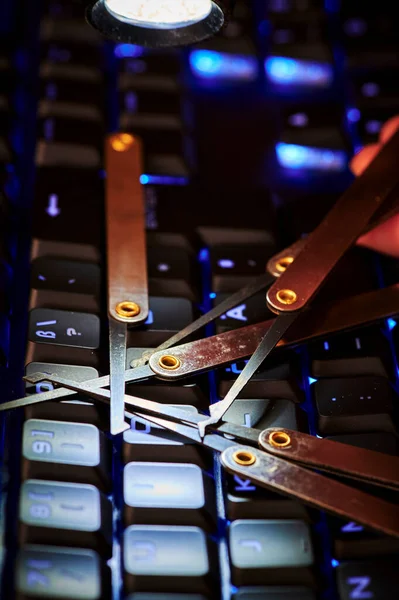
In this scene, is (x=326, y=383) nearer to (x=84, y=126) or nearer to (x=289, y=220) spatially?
(x=289, y=220)

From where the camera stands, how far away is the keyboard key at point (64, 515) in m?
0.67

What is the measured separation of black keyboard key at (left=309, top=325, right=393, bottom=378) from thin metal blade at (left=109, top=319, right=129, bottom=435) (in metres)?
0.17

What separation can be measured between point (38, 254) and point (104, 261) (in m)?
0.06

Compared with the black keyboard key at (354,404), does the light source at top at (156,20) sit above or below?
above

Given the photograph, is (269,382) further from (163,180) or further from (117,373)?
(163,180)

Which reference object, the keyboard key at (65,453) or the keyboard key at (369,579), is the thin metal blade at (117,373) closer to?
the keyboard key at (65,453)

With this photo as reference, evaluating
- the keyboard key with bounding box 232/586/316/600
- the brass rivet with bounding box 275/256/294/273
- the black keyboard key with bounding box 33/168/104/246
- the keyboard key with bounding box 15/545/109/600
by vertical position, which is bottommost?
the keyboard key with bounding box 232/586/316/600

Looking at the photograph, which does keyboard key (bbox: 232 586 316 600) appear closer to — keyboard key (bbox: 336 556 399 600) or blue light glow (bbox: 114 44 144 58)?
keyboard key (bbox: 336 556 399 600)

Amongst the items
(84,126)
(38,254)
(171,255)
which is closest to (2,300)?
(38,254)

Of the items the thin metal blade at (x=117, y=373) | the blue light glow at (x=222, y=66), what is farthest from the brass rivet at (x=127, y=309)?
the blue light glow at (x=222, y=66)

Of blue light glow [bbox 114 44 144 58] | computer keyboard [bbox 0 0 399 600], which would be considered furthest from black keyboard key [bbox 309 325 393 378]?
blue light glow [bbox 114 44 144 58]

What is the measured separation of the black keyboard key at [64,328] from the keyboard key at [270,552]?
0.21 meters

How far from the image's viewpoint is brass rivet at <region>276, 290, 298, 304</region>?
79 centimetres

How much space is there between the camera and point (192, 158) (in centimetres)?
102
